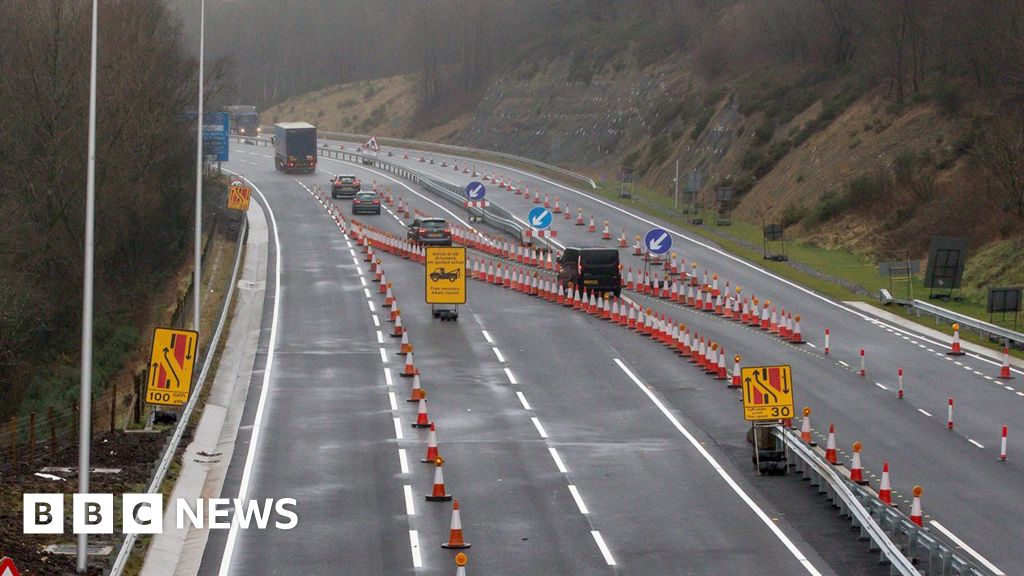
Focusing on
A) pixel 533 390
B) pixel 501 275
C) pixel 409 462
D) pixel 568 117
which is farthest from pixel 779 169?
pixel 409 462

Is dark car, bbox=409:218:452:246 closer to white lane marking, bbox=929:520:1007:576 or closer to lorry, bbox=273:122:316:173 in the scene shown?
white lane marking, bbox=929:520:1007:576

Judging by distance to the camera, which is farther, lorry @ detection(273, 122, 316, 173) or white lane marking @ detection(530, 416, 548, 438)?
lorry @ detection(273, 122, 316, 173)

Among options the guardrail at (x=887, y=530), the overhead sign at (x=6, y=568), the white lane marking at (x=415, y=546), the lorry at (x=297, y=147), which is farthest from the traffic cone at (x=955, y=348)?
the lorry at (x=297, y=147)

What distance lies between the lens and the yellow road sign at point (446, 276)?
42.7m

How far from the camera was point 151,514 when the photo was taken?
22.2m

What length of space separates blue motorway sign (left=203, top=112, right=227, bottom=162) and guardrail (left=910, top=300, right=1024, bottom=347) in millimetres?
30346

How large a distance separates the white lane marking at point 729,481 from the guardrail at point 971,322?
10555 mm

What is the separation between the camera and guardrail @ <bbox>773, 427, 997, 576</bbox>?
1855 cm

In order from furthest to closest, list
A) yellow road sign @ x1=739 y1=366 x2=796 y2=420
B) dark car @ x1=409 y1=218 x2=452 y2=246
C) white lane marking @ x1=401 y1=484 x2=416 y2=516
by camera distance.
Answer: dark car @ x1=409 y1=218 x2=452 y2=246 → yellow road sign @ x1=739 y1=366 x2=796 y2=420 → white lane marking @ x1=401 y1=484 x2=416 y2=516

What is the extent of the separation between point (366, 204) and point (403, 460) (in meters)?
48.0

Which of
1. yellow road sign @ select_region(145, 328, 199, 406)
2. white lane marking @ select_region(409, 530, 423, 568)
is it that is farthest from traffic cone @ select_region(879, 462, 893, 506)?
yellow road sign @ select_region(145, 328, 199, 406)

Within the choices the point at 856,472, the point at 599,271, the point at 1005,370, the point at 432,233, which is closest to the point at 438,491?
the point at 856,472

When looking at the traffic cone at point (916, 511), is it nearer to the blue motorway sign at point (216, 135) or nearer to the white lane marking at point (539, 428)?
the white lane marking at point (539, 428)

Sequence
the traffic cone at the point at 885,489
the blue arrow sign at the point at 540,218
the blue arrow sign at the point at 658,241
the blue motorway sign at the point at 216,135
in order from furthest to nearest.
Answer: the blue motorway sign at the point at 216,135, the blue arrow sign at the point at 540,218, the blue arrow sign at the point at 658,241, the traffic cone at the point at 885,489
